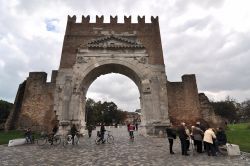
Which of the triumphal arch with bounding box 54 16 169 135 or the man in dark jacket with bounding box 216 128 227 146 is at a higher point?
the triumphal arch with bounding box 54 16 169 135

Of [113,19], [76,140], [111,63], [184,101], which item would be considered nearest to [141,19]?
[113,19]

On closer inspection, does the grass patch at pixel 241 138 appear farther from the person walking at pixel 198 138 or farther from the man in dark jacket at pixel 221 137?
the person walking at pixel 198 138

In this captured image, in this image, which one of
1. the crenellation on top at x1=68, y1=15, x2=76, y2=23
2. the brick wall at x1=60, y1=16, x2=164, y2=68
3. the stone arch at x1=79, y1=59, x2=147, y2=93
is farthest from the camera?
the crenellation on top at x1=68, y1=15, x2=76, y2=23

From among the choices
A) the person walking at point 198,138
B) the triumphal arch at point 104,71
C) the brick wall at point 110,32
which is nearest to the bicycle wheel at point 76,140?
the triumphal arch at point 104,71

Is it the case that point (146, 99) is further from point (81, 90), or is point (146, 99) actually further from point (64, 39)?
point (64, 39)

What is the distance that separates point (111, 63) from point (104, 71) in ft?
6.30

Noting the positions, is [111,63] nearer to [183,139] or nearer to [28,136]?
[28,136]

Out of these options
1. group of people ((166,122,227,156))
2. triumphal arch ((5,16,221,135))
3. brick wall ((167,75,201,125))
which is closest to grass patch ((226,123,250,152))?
group of people ((166,122,227,156))

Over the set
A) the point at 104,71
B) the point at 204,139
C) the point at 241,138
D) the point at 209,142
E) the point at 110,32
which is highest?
the point at 110,32

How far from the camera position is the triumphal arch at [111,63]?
1986 cm

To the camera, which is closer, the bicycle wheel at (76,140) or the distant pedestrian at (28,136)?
the bicycle wheel at (76,140)

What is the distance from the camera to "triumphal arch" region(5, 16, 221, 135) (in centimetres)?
1994

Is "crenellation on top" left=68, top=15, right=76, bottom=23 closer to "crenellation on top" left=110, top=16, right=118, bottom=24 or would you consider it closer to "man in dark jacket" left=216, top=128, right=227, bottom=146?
"crenellation on top" left=110, top=16, right=118, bottom=24

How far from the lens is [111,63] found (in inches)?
823
